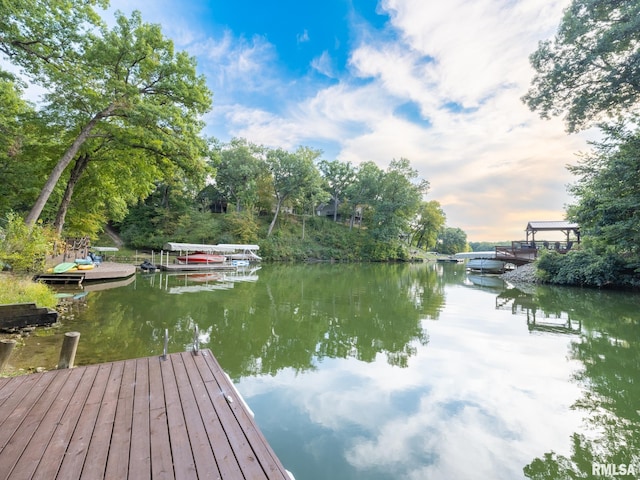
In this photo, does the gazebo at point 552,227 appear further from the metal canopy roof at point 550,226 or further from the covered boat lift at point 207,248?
the covered boat lift at point 207,248

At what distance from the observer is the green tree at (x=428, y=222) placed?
47.7 metres

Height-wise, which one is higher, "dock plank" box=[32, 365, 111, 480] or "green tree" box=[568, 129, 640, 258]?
"green tree" box=[568, 129, 640, 258]

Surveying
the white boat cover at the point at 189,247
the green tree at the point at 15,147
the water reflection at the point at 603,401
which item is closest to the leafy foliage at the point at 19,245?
the green tree at the point at 15,147

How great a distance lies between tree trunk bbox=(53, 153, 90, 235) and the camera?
39.2ft

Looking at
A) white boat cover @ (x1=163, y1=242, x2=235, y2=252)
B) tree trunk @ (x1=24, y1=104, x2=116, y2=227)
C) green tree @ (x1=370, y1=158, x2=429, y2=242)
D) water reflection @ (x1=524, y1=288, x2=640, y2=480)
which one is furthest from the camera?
green tree @ (x1=370, y1=158, x2=429, y2=242)

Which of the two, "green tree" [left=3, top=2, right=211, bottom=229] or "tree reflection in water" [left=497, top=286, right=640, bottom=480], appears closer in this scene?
"tree reflection in water" [left=497, top=286, right=640, bottom=480]

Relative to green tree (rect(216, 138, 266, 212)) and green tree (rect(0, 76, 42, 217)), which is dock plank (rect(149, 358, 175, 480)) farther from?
green tree (rect(216, 138, 266, 212))

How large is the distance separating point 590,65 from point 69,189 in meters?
20.4

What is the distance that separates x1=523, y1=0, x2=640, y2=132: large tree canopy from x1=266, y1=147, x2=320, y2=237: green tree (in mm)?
23914

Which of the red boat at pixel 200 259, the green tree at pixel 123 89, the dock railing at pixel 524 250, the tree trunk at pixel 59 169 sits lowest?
the red boat at pixel 200 259

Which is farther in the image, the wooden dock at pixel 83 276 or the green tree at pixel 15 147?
the wooden dock at pixel 83 276

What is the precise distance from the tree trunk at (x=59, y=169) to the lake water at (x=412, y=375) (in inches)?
122

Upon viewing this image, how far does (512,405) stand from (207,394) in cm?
380

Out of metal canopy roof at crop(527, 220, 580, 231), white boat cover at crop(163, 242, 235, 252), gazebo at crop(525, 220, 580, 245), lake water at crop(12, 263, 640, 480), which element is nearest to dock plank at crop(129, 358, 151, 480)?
lake water at crop(12, 263, 640, 480)
